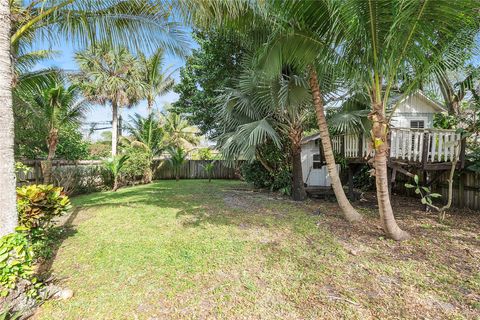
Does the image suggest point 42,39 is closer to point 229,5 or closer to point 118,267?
point 229,5

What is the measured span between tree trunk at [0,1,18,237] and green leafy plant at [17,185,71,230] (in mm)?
1113

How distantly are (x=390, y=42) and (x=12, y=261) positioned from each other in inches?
212

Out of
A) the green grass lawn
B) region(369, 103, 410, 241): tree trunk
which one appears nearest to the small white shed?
the green grass lawn

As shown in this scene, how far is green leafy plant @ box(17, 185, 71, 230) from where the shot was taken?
11.2 ft

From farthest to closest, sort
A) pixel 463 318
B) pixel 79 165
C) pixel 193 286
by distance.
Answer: pixel 79 165 → pixel 193 286 → pixel 463 318

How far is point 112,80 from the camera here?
14125 mm

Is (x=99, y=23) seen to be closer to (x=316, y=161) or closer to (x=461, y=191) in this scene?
(x=316, y=161)

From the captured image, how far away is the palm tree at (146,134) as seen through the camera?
44.6ft

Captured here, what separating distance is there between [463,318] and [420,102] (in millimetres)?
13040

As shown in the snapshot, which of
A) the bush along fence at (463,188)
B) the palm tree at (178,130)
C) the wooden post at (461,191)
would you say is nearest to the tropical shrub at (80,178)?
the palm tree at (178,130)

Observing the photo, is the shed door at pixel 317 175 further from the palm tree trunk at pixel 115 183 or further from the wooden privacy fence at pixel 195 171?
the palm tree trunk at pixel 115 183

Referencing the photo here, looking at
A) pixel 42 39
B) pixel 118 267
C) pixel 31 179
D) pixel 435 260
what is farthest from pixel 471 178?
pixel 31 179

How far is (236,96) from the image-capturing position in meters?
7.35

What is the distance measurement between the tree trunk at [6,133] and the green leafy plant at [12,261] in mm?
186
